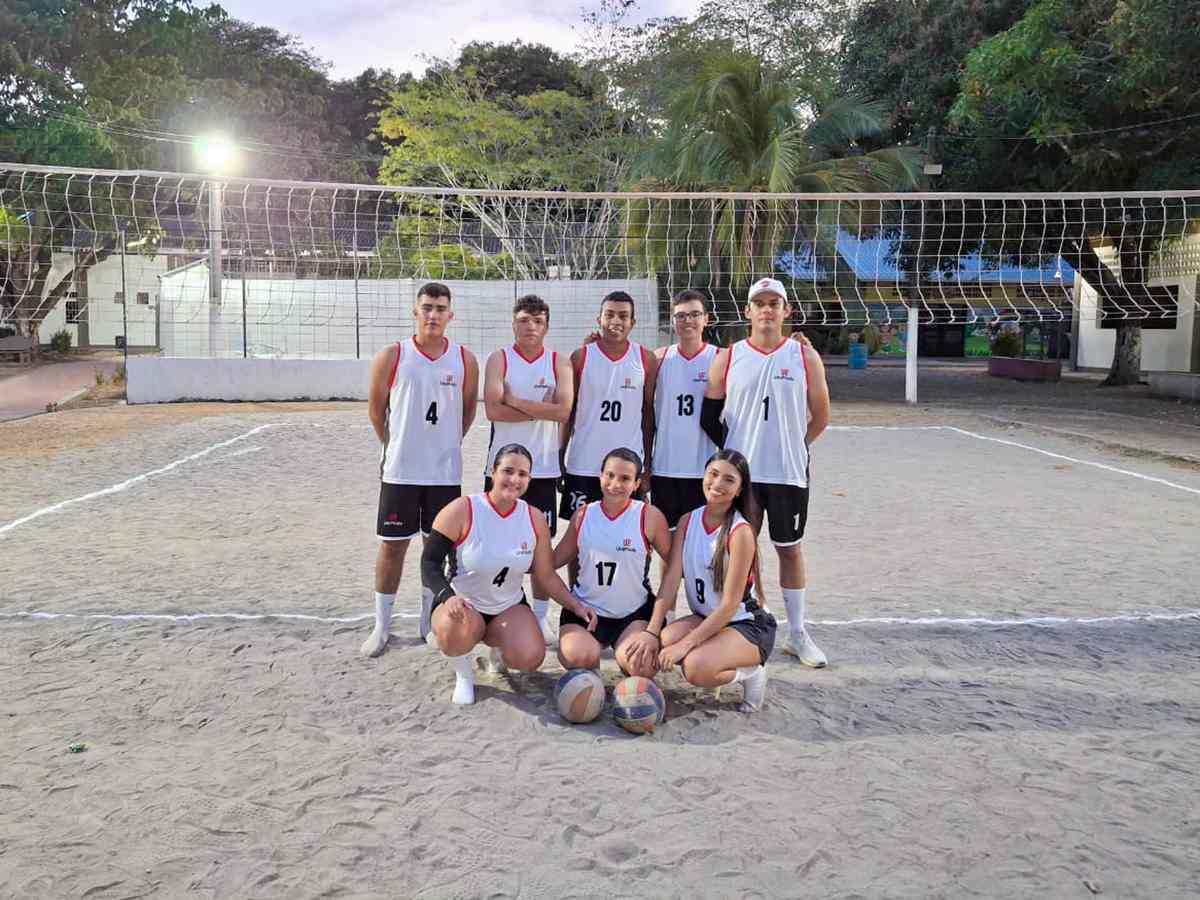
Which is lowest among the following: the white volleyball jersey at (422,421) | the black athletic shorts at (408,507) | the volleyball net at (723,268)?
the black athletic shorts at (408,507)

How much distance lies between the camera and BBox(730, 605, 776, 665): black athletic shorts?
141 inches

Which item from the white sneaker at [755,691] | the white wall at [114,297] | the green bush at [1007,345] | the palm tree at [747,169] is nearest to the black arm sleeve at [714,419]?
the white sneaker at [755,691]

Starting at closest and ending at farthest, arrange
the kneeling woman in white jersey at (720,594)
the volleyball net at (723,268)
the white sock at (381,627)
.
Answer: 1. the kneeling woman in white jersey at (720,594)
2. the white sock at (381,627)
3. the volleyball net at (723,268)

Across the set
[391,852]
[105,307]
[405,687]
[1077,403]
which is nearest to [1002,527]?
[405,687]

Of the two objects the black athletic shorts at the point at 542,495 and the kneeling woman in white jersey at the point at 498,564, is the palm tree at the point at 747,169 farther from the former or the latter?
the kneeling woman in white jersey at the point at 498,564

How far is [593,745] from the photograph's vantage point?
3.27m

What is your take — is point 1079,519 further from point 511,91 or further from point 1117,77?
point 511,91

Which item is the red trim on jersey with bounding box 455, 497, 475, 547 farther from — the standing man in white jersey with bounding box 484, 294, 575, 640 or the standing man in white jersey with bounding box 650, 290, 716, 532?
the standing man in white jersey with bounding box 650, 290, 716, 532

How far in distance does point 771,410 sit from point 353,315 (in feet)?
52.9

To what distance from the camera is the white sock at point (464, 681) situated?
11.8 ft

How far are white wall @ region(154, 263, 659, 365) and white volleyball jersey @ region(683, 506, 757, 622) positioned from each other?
47.4 feet

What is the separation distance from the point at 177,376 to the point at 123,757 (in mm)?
14423

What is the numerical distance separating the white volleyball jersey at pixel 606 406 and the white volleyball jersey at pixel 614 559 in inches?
19.7

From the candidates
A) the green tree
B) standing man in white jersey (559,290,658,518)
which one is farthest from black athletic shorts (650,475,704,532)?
the green tree
